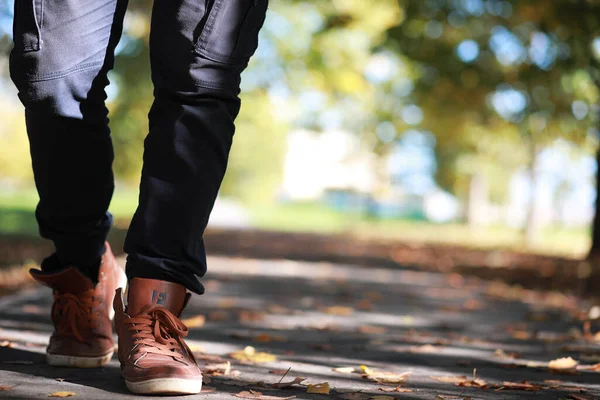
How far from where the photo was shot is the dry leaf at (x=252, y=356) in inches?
122

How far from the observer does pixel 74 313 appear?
274 cm

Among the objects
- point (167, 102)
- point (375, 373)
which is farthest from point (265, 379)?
point (167, 102)

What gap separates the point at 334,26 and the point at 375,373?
435 inches

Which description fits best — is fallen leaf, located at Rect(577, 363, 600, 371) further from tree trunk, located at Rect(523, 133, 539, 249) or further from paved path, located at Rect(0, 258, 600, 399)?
tree trunk, located at Rect(523, 133, 539, 249)

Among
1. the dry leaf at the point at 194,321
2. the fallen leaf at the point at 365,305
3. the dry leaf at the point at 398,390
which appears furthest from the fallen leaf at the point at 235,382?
the fallen leaf at the point at 365,305

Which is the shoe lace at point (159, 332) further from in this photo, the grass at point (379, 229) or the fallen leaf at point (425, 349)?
the grass at point (379, 229)

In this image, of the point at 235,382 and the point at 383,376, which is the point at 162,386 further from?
the point at 383,376

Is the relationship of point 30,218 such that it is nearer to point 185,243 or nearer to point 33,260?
point 33,260

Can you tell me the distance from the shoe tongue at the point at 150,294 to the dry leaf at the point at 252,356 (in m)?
0.77

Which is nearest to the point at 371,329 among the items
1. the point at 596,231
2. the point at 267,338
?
the point at 267,338

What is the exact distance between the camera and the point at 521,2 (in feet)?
31.9

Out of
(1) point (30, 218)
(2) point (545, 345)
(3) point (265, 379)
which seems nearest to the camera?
(3) point (265, 379)

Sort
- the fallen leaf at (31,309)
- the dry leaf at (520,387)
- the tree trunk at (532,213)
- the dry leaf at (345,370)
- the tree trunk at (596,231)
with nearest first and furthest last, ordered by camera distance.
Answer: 1. the dry leaf at (520,387)
2. the dry leaf at (345,370)
3. the fallen leaf at (31,309)
4. the tree trunk at (596,231)
5. the tree trunk at (532,213)

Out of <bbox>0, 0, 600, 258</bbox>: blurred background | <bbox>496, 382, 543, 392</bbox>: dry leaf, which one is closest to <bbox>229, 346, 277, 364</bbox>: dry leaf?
<bbox>496, 382, 543, 392</bbox>: dry leaf
